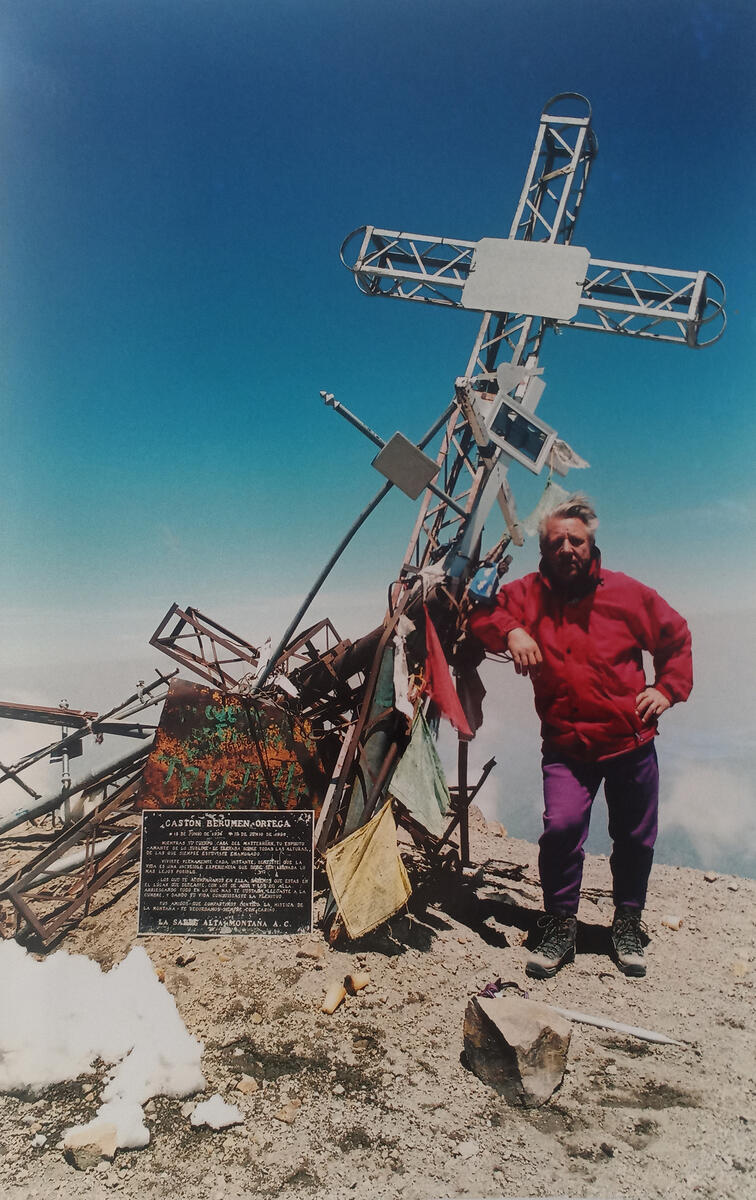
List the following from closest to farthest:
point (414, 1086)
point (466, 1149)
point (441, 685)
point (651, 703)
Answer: point (466, 1149) → point (414, 1086) → point (651, 703) → point (441, 685)

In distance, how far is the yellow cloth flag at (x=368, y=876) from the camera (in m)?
5.13

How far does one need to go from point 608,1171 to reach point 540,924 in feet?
6.98

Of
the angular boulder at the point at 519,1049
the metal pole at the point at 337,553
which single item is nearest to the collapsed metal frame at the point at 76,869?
the metal pole at the point at 337,553

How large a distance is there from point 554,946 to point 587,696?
2051 mm

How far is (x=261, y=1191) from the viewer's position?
10.7ft

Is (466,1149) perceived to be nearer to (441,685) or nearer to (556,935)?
(556,935)

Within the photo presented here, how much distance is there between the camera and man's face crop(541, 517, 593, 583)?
5.19 meters

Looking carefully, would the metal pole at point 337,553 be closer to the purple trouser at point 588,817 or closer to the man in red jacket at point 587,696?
the man in red jacket at point 587,696

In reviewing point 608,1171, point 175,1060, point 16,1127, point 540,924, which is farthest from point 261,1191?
point 540,924

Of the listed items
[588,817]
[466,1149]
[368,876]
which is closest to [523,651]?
[588,817]

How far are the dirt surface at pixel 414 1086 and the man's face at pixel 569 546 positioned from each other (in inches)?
128

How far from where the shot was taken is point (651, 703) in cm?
504

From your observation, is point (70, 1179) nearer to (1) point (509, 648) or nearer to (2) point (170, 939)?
(2) point (170, 939)

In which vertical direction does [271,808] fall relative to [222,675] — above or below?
below
